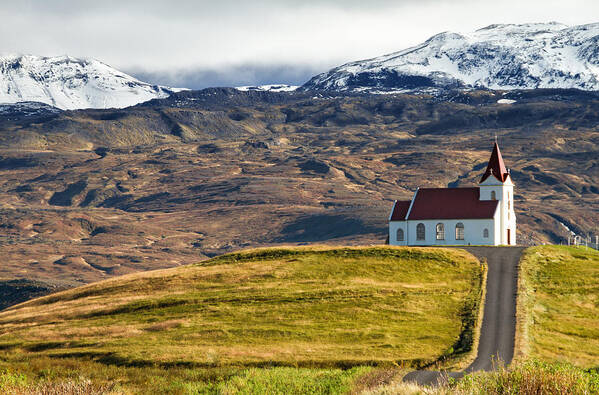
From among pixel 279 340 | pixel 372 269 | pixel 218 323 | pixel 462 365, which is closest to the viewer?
pixel 462 365

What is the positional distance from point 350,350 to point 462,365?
27.5 feet

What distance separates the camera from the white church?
110062 mm

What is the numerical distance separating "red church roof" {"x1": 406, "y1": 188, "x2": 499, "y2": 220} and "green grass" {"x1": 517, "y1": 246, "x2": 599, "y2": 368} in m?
15.5

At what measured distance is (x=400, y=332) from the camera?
61812mm

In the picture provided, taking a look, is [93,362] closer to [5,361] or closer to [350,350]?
[5,361]

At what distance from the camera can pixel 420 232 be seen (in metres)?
113

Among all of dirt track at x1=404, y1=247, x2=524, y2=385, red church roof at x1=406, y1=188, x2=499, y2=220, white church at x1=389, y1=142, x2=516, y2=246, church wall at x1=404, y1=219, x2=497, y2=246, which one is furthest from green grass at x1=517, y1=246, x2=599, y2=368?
red church roof at x1=406, y1=188, x2=499, y2=220

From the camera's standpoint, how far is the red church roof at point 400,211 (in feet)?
376

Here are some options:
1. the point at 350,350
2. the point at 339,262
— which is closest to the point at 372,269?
the point at 339,262

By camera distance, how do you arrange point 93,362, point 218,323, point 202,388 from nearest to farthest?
point 202,388, point 93,362, point 218,323

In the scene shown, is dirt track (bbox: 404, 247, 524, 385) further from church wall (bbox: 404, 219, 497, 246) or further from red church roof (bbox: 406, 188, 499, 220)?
red church roof (bbox: 406, 188, 499, 220)

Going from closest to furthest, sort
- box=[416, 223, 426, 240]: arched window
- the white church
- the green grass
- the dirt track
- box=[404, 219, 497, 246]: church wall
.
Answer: the dirt track, the green grass, box=[404, 219, 497, 246]: church wall, the white church, box=[416, 223, 426, 240]: arched window

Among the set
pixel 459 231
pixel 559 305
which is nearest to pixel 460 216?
pixel 459 231

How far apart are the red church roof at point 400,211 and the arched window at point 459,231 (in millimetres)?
7317
